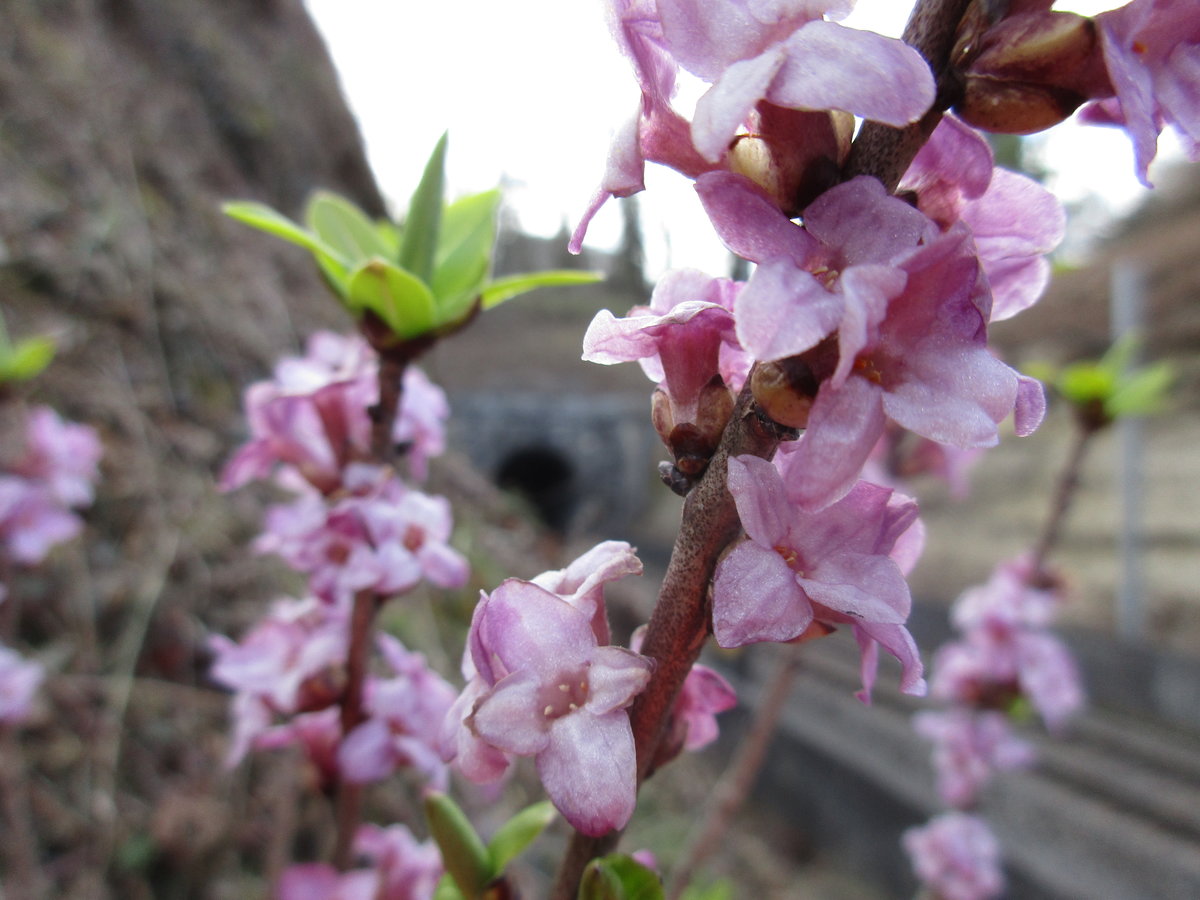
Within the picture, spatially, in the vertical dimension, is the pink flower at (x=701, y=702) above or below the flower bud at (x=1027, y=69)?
below

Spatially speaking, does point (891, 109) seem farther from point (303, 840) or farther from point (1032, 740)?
point (1032, 740)

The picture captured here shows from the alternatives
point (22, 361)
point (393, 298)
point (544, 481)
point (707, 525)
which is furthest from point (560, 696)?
point (544, 481)

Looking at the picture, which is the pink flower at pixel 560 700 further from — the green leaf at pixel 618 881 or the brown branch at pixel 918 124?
the brown branch at pixel 918 124

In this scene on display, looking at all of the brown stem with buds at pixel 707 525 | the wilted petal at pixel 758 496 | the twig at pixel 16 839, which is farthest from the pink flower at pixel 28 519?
the wilted petal at pixel 758 496

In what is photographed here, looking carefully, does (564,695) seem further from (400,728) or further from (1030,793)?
(1030,793)

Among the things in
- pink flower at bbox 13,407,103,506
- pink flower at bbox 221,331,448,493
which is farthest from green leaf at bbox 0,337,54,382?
pink flower at bbox 221,331,448,493

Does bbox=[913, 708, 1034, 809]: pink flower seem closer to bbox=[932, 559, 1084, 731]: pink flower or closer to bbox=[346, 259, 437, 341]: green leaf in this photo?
bbox=[932, 559, 1084, 731]: pink flower
